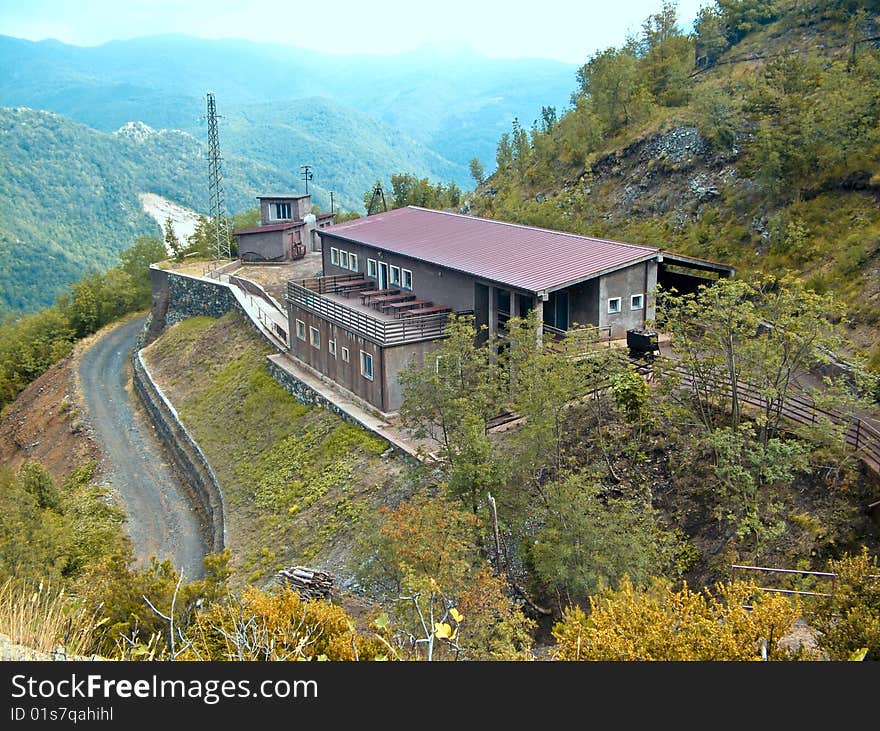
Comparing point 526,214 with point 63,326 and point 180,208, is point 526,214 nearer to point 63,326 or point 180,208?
point 63,326

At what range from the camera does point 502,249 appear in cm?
3069

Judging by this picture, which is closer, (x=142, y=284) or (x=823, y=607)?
(x=823, y=607)

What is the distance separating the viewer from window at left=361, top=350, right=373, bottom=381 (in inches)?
1185

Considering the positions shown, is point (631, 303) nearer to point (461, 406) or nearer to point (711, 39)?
point (461, 406)

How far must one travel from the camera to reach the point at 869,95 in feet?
102

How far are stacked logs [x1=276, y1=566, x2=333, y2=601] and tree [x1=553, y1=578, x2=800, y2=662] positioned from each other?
10045 mm

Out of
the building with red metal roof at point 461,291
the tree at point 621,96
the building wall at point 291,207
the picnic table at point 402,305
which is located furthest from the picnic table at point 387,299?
the building wall at point 291,207

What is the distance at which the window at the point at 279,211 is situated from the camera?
193 ft

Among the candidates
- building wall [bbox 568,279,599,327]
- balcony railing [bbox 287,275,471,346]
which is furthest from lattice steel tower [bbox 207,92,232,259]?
building wall [bbox 568,279,599,327]

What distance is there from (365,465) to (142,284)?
4508cm

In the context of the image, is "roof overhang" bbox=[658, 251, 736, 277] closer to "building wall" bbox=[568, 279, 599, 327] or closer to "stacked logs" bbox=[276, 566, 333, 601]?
"building wall" bbox=[568, 279, 599, 327]

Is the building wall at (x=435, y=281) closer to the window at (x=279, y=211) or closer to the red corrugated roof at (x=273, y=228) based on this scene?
the red corrugated roof at (x=273, y=228)

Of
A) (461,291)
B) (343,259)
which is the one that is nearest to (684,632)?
(461,291)

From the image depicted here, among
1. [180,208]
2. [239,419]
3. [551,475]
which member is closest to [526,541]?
[551,475]
